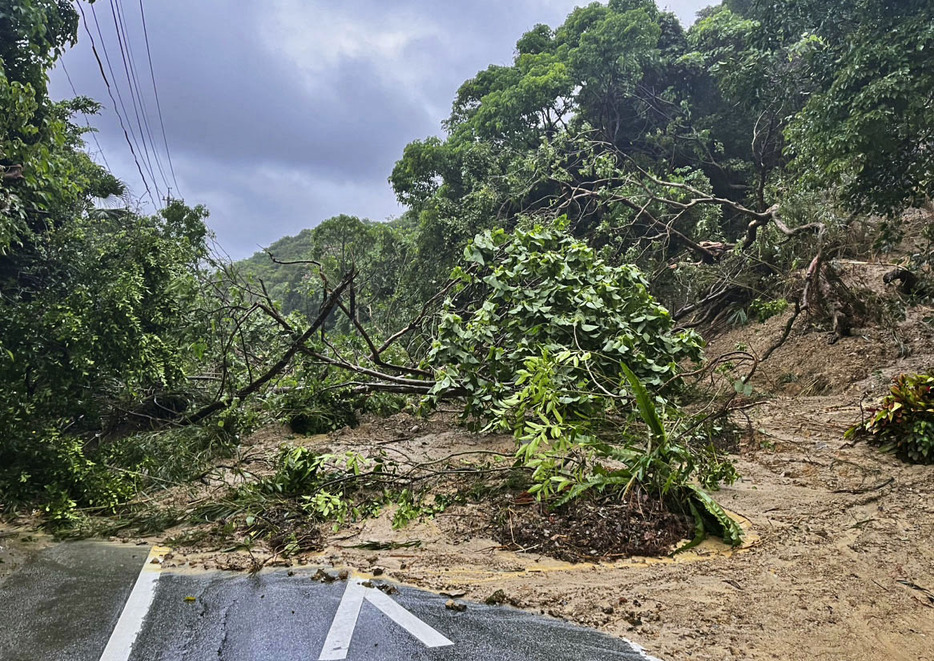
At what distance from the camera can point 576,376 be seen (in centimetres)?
495

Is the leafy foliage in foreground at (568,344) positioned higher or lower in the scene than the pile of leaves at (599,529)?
higher

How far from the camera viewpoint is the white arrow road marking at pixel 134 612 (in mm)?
2430

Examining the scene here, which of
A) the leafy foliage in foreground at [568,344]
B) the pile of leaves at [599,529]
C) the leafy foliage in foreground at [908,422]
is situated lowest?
the pile of leaves at [599,529]

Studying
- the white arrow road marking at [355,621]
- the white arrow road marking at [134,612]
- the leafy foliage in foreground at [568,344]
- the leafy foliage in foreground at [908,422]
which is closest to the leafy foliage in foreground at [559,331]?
the leafy foliage in foreground at [568,344]

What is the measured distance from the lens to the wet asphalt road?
2.36m

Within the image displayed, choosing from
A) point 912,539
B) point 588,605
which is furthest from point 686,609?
point 912,539

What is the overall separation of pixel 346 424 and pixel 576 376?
11.6 ft

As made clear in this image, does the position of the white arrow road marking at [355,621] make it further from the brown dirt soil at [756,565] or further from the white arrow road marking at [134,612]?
the white arrow road marking at [134,612]

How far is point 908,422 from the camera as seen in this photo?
4395 mm

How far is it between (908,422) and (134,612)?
17.4ft

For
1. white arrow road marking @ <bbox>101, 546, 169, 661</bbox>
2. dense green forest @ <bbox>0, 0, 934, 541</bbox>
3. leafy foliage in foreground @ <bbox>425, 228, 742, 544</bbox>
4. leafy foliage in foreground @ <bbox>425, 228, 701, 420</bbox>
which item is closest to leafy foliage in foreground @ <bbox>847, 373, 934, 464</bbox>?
dense green forest @ <bbox>0, 0, 934, 541</bbox>

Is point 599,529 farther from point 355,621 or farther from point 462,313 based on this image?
point 462,313

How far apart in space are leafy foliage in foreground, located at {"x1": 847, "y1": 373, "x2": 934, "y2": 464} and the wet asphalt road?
128 inches

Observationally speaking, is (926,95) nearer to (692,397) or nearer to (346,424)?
(692,397)
